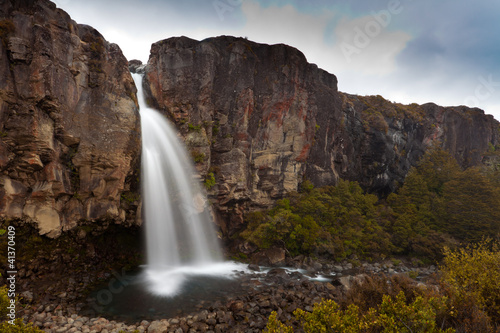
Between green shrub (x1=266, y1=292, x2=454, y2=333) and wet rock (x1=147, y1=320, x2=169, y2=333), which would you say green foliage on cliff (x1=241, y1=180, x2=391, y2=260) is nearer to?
wet rock (x1=147, y1=320, x2=169, y2=333)

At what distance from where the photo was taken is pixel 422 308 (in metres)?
7.67

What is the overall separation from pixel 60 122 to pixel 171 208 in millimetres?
12398

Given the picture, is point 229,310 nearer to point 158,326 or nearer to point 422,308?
point 158,326

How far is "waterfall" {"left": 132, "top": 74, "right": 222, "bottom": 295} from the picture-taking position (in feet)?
79.4

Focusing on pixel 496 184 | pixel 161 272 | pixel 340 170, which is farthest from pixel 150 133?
pixel 496 184

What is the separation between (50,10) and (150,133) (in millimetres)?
11842

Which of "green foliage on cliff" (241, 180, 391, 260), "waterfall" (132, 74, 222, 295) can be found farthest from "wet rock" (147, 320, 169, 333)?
"green foliage on cliff" (241, 180, 391, 260)

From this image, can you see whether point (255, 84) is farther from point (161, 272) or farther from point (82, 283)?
point (82, 283)

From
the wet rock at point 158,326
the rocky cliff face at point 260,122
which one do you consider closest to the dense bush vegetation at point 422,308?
the wet rock at point 158,326

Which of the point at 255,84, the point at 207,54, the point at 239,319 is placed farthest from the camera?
the point at 255,84

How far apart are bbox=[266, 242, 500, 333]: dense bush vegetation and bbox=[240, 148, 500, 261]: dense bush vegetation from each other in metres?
15.1

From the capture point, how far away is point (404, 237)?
32.0m

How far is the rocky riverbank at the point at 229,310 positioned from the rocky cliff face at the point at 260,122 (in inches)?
498

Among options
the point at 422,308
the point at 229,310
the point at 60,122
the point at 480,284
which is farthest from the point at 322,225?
the point at 60,122
